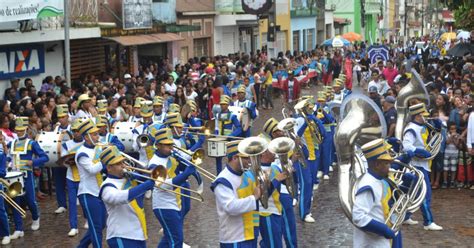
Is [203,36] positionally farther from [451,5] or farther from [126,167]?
[126,167]

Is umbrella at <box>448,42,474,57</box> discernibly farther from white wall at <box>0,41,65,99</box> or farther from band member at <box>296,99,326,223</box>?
band member at <box>296,99,326,223</box>

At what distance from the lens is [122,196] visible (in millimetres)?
8602

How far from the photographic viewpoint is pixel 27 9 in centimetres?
1975

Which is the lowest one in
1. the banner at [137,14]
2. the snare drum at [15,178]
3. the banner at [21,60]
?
the snare drum at [15,178]

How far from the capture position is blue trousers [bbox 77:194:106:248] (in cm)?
1050

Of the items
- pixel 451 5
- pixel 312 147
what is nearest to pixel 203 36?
pixel 451 5

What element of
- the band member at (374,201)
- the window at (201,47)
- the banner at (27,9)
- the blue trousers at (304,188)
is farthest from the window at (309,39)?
the band member at (374,201)

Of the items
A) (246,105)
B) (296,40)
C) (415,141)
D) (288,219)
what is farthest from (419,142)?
(296,40)

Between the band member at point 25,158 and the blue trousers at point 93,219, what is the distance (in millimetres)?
1900

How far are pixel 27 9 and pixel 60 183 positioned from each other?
7.17m

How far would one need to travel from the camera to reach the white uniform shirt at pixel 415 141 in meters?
12.0

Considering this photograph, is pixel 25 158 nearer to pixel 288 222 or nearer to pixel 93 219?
pixel 93 219

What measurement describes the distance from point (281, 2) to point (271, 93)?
2254cm

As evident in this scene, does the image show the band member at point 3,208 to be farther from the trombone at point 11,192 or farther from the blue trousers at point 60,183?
the blue trousers at point 60,183
